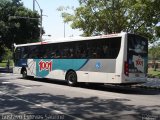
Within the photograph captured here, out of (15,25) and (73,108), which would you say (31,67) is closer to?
(73,108)

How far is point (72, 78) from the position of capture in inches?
823

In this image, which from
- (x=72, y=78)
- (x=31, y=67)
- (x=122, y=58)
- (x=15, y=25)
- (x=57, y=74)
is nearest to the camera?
(x=122, y=58)

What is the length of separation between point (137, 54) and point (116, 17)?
1053 centimetres

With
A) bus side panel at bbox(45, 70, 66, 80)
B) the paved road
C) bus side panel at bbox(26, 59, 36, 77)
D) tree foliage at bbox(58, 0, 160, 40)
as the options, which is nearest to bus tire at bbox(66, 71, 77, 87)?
bus side panel at bbox(45, 70, 66, 80)

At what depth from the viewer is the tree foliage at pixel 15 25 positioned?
1780 inches

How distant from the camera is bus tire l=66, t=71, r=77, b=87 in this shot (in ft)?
67.7

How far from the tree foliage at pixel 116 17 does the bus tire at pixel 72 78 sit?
8517 millimetres

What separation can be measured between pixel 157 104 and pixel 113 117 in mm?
3590

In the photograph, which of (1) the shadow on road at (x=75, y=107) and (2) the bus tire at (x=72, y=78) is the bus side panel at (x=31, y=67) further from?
(1) the shadow on road at (x=75, y=107)

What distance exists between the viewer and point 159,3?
27.0m

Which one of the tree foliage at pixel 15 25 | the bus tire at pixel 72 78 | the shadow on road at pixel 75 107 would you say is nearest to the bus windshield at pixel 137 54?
the shadow on road at pixel 75 107

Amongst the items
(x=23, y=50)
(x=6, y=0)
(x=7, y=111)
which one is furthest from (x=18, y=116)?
(x=6, y=0)

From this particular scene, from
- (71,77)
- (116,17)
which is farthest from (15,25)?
(71,77)

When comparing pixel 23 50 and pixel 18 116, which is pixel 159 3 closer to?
pixel 23 50
